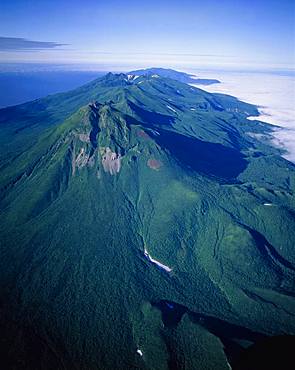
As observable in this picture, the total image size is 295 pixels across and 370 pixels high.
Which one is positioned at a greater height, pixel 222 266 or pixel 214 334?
pixel 214 334

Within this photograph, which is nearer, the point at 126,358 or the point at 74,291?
the point at 126,358

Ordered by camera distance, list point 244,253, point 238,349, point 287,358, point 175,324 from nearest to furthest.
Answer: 1. point 287,358
2. point 238,349
3. point 175,324
4. point 244,253

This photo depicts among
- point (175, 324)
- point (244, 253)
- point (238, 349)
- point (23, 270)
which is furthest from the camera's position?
point (244, 253)

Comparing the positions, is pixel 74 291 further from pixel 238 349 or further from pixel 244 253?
pixel 244 253

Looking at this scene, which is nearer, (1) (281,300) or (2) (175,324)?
(2) (175,324)

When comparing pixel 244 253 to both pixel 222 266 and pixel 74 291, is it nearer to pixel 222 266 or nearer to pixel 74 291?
pixel 222 266

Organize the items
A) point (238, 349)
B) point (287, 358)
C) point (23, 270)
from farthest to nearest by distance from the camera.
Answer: point (23, 270), point (238, 349), point (287, 358)

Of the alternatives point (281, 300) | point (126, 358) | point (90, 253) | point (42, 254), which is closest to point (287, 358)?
point (126, 358)

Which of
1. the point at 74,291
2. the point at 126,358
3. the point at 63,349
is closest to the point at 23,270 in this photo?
the point at 74,291

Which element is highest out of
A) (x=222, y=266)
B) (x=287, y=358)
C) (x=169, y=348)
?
(x=287, y=358)
